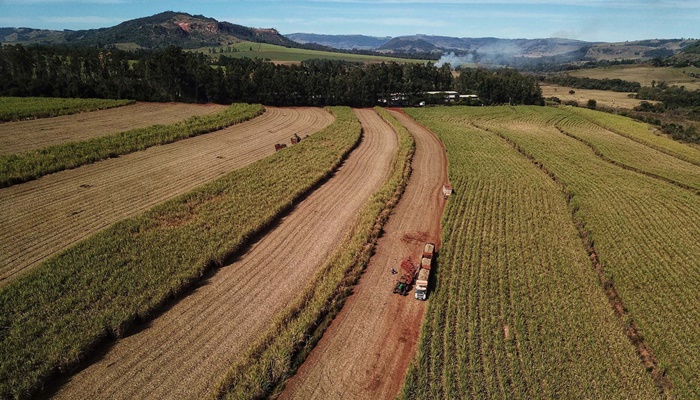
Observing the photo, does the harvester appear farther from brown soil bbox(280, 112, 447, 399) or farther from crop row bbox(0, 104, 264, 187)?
crop row bbox(0, 104, 264, 187)

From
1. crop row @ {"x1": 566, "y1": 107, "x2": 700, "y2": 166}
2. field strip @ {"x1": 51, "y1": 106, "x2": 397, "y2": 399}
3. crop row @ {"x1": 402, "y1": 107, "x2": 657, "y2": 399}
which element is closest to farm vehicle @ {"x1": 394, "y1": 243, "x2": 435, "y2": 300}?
crop row @ {"x1": 402, "y1": 107, "x2": 657, "y2": 399}

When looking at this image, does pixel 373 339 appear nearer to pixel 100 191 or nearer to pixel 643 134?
pixel 100 191

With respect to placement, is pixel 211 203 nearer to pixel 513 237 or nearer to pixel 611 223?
pixel 513 237

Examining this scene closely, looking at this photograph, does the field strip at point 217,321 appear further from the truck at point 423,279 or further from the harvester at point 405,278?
the truck at point 423,279

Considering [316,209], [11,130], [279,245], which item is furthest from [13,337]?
[11,130]

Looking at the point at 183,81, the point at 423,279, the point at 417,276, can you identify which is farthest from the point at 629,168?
the point at 183,81

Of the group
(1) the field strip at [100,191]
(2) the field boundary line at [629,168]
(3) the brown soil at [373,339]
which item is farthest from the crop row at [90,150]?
(2) the field boundary line at [629,168]
